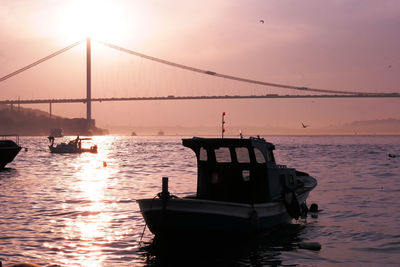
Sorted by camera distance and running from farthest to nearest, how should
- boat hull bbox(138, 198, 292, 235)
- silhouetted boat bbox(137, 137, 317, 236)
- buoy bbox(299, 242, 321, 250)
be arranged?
1. buoy bbox(299, 242, 321, 250)
2. silhouetted boat bbox(137, 137, 317, 236)
3. boat hull bbox(138, 198, 292, 235)

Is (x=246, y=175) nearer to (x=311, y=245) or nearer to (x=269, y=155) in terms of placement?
(x=269, y=155)

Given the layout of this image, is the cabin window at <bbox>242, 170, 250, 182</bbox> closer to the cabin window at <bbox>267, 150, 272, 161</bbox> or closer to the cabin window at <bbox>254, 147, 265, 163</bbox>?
the cabin window at <bbox>254, 147, 265, 163</bbox>

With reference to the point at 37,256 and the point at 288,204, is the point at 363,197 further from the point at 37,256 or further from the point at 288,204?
the point at 37,256

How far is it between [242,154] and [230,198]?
1.40m

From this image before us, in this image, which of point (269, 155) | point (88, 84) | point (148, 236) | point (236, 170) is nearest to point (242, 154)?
point (236, 170)

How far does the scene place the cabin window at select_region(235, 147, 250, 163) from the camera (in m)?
15.6

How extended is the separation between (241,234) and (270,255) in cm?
99

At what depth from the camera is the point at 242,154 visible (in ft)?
51.5

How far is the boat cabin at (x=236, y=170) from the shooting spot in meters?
15.6

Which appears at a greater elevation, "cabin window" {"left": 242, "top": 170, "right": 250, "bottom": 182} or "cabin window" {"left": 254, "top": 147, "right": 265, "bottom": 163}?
"cabin window" {"left": 254, "top": 147, "right": 265, "bottom": 163}

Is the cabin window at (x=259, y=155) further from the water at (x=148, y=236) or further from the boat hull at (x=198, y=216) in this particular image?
the water at (x=148, y=236)

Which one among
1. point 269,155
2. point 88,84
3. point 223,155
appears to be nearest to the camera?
point 223,155

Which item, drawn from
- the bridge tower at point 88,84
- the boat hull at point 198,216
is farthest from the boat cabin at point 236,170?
the bridge tower at point 88,84

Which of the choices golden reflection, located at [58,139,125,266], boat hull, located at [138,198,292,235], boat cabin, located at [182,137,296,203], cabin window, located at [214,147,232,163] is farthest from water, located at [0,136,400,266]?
cabin window, located at [214,147,232,163]
